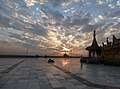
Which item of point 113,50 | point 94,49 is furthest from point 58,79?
point 94,49

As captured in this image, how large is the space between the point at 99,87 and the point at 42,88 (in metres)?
4.07

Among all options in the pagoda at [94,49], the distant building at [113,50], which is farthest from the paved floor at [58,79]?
the pagoda at [94,49]

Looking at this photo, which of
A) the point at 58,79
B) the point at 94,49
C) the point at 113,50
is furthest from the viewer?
the point at 94,49

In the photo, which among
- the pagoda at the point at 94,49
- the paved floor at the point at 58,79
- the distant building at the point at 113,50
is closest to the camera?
the paved floor at the point at 58,79

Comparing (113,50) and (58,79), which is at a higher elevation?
(113,50)

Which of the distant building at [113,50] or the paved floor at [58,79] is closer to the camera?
the paved floor at [58,79]

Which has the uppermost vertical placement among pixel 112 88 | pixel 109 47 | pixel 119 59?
pixel 109 47

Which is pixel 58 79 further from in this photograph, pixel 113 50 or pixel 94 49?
pixel 94 49

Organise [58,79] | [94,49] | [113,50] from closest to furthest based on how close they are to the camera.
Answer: [58,79], [113,50], [94,49]

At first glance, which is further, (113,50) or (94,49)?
(94,49)

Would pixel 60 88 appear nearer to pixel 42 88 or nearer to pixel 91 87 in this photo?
pixel 42 88

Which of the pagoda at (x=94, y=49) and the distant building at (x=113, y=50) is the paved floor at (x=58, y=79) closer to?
the distant building at (x=113, y=50)

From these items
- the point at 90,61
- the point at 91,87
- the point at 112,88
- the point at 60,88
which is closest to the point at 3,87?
the point at 60,88

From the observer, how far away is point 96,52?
55938mm
